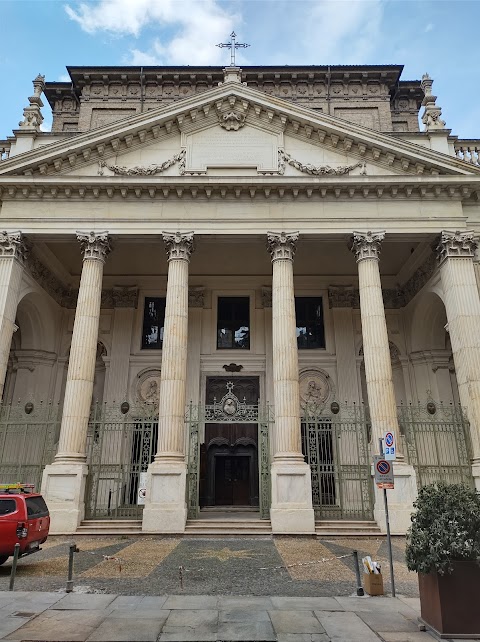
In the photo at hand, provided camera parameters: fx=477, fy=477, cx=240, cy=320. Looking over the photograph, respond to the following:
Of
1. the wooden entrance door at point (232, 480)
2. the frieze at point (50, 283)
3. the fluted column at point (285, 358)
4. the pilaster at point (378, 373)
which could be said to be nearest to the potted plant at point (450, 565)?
the pilaster at point (378, 373)

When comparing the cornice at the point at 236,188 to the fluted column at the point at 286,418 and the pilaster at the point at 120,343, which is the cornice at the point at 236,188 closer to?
the fluted column at the point at 286,418

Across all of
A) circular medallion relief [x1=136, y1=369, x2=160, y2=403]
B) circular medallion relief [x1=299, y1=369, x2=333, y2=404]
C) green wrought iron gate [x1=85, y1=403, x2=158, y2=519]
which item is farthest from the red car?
circular medallion relief [x1=299, y1=369, x2=333, y2=404]

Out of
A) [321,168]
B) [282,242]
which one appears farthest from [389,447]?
[321,168]

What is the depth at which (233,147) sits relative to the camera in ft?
63.5

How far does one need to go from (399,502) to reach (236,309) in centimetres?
1238

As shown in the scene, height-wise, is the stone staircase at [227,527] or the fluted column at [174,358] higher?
the fluted column at [174,358]

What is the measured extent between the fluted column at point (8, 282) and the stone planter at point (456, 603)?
600 inches

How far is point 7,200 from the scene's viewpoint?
18.5 m

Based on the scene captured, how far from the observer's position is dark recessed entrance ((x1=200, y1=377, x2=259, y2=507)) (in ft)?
67.5

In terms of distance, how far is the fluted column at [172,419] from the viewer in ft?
47.9

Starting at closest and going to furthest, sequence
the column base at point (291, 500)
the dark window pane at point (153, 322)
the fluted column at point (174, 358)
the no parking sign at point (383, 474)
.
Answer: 1. the no parking sign at point (383, 474)
2. the column base at point (291, 500)
3. the fluted column at point (174, 358)
4. the dark window pane at point (153, 322)

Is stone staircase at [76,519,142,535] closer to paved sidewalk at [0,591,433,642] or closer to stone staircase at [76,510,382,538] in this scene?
stone staircase at [76,510,382,538]

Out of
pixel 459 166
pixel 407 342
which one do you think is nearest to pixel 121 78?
pixel 459 166

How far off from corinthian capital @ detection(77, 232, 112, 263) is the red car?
9705mm
